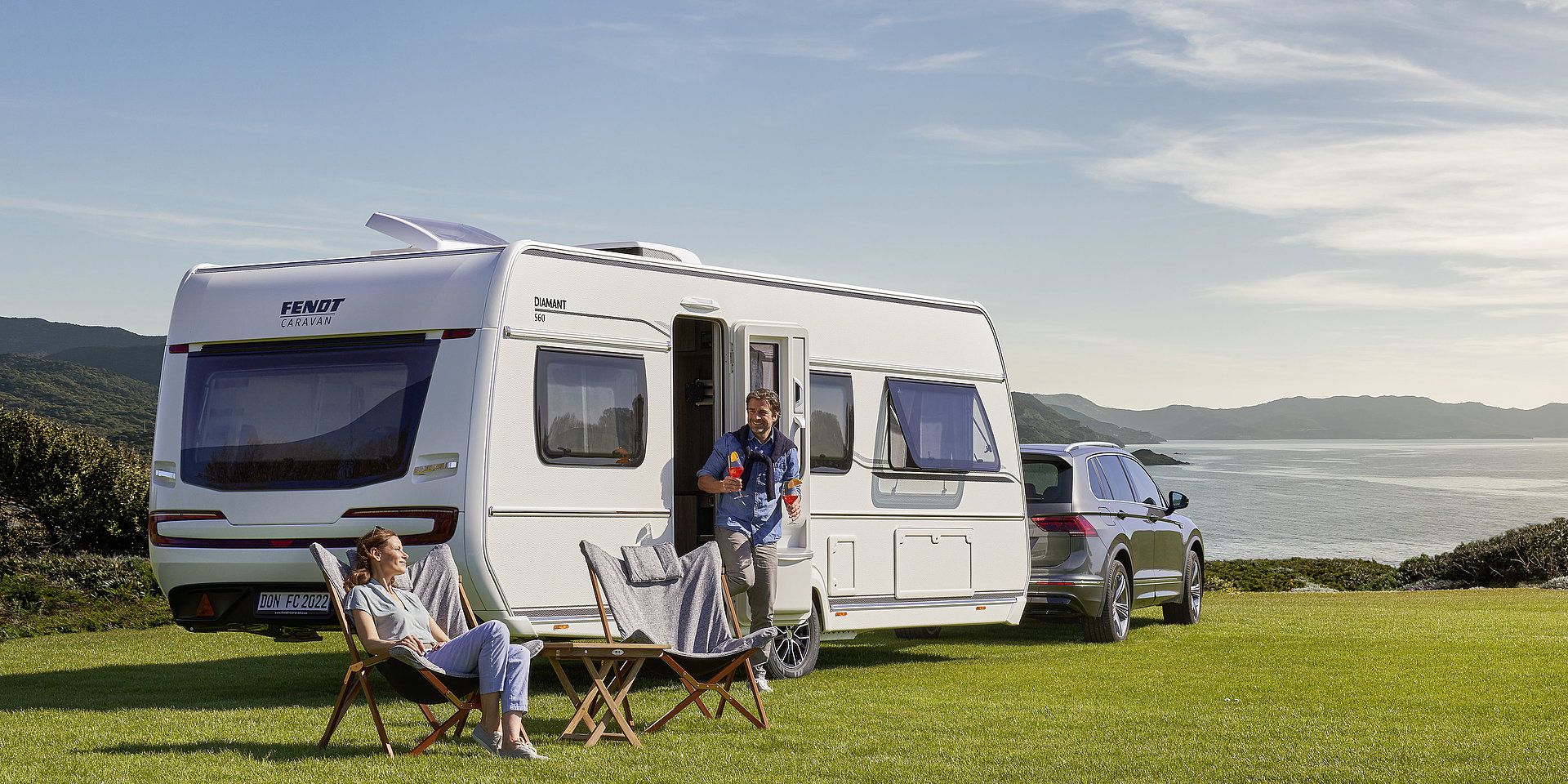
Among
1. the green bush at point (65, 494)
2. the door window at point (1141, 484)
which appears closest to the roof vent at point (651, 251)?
the door window at point (1141, 484)

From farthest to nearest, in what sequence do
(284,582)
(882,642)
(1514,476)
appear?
1. (1514,476)
2. (882,642)
3. (284,582)

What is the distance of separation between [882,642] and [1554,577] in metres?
14.5

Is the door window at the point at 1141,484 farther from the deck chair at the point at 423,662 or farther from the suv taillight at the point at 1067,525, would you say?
the deck chair at the point at 423,662

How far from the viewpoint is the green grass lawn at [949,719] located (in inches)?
242

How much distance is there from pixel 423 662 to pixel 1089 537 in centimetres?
704

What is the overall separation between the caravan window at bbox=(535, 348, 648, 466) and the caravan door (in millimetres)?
736

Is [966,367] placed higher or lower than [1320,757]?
higher

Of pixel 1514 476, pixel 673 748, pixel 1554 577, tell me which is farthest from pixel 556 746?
pixel 1514 476

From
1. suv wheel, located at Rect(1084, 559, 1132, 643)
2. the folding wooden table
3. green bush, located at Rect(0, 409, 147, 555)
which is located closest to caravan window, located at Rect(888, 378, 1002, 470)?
suv wheel, located at Rect(1084, 559, 1132, 643)

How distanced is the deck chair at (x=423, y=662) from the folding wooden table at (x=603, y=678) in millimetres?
433

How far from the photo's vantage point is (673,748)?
669 cm

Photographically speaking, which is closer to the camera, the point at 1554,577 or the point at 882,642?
the point at 882,642

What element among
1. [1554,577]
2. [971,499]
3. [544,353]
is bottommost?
[1554,577]

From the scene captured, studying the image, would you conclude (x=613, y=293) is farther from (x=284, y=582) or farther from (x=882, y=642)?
(x=882, y=642)
